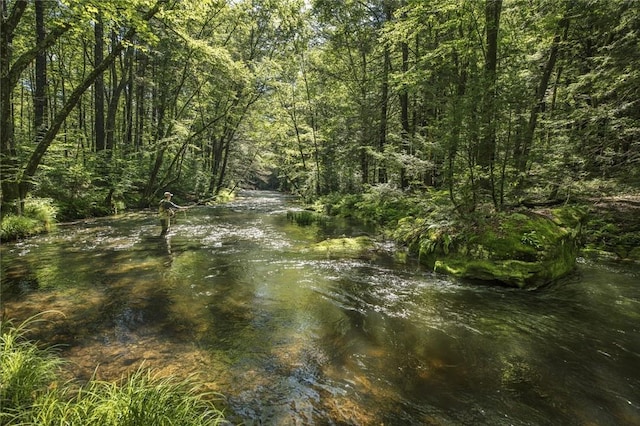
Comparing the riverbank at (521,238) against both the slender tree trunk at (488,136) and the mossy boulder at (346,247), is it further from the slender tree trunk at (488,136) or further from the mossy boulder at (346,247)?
the mossy boulder at (346,247)

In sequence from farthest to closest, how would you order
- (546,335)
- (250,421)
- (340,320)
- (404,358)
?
(340,320), (546,335), (404,358), (250,421)

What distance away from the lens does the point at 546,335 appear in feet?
16.6

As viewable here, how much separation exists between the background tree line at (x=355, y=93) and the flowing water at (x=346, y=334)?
3.54 metres

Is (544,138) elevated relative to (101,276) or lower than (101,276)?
elevated

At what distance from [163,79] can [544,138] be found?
2178 centimetres

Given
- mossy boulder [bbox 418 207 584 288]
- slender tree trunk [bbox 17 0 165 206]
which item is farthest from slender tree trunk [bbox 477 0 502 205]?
slender tree trunk [bbox 17 0 165 206]

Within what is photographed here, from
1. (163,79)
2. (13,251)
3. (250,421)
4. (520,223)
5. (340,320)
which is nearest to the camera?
(250,421)

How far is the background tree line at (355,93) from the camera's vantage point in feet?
30.0

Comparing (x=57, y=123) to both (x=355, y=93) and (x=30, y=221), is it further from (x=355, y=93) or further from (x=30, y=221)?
(x=355, y=93)

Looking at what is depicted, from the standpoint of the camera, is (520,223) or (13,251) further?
(13,251)

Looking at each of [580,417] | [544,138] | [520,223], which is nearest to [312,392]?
[580,417]

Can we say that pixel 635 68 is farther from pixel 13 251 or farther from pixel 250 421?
pixel 13 251

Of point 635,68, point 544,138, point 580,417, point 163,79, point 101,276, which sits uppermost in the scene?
point 163,79

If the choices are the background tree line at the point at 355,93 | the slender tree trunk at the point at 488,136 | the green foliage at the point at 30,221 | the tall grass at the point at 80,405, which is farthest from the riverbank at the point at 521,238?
the green foliage at the point at 30,221
